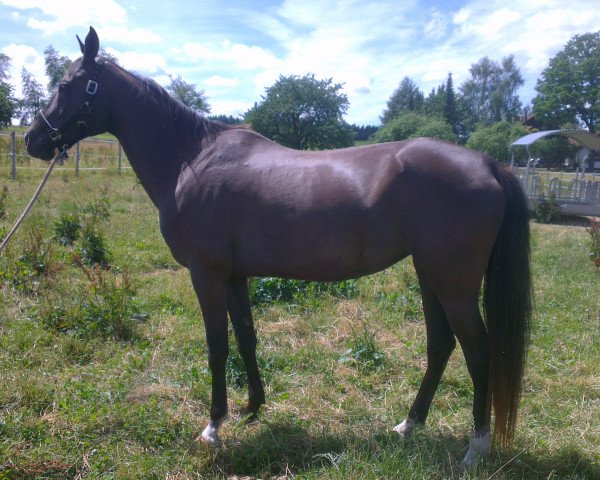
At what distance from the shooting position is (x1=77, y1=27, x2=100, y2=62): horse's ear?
3154mm

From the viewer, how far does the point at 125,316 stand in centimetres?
453

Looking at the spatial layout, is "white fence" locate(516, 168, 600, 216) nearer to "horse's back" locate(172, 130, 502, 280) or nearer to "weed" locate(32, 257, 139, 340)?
"horse's back" locate(172, 130, 502, 280)

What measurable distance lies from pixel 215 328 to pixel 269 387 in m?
0.93

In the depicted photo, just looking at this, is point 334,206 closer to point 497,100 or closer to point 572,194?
point 572,194

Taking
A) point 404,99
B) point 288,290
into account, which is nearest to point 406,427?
point 288,290

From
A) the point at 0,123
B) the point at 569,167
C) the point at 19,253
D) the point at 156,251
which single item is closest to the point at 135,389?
the point at 19,253

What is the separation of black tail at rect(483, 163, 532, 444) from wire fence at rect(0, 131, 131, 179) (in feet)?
49.2

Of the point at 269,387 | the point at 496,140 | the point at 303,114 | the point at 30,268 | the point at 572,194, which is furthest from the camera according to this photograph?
the point at 496,140

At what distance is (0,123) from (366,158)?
114ft

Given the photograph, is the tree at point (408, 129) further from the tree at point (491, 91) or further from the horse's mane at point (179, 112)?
the tree at point (491, 91)

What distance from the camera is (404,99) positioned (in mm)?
56812

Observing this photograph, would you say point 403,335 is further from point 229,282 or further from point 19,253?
point 19,253

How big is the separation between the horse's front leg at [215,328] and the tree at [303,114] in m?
19.6

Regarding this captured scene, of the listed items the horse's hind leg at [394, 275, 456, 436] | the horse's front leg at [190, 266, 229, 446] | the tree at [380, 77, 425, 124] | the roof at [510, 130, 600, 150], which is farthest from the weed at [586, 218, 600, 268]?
the tree at [380, 77, 425, 124]
